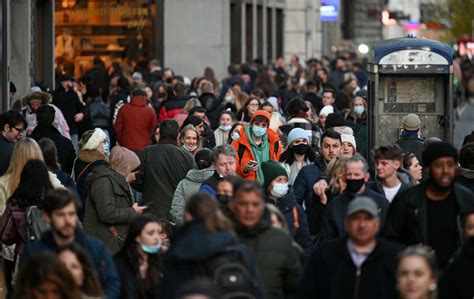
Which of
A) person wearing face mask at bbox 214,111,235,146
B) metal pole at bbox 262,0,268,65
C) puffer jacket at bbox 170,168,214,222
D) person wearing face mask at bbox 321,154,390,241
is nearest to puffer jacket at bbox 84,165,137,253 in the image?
puffer jacket at bbox 170,168,214,222

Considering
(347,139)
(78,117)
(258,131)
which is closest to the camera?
(347,139)

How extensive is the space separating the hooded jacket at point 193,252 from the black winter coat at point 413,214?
1.87m

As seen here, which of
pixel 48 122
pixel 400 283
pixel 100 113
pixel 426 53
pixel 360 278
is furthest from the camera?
pixel 100 113

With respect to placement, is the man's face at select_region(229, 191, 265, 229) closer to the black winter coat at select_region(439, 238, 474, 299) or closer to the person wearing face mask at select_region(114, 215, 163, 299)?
the person wearing face mask at select_region(114, 215, 163, 299)

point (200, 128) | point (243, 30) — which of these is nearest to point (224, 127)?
point (200, 128)

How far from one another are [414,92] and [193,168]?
712 cm

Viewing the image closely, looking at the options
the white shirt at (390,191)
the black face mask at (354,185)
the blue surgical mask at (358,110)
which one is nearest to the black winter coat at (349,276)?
the black face mask at (354,185)

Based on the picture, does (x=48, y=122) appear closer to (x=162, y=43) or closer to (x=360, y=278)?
(x=360, y=278)

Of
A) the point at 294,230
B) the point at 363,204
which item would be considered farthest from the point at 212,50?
the point at 363,204

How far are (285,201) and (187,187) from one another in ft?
8.23

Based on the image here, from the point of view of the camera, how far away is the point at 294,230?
38.9ft

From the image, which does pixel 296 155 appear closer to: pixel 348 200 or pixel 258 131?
pixel 258 131

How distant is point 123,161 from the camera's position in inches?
573

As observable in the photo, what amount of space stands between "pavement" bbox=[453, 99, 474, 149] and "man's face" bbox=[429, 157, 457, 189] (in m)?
23.7
